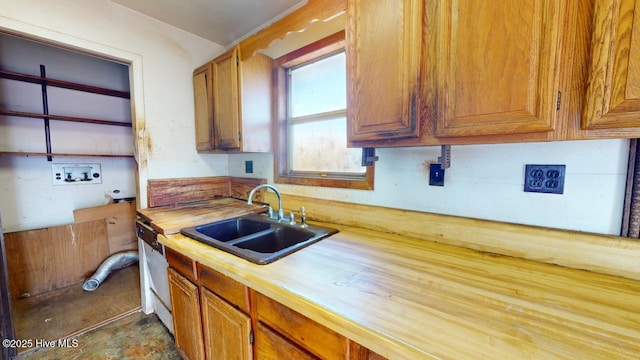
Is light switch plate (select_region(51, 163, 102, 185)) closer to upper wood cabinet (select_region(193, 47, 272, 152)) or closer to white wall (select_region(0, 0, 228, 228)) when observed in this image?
white wall (select_region(0, 0, 228, 228))

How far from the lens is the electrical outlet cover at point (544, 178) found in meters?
0.88

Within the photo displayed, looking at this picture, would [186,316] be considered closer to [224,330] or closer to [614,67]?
[224,330]

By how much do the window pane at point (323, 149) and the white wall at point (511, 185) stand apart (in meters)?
0.28

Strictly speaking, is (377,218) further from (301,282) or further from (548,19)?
(548,19)

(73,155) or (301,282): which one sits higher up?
(73,155)

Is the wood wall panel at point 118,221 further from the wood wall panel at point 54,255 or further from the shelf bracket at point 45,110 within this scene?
the shelf bracket at point 45,110

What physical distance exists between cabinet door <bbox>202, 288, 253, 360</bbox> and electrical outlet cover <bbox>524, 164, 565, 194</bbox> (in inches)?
48.6

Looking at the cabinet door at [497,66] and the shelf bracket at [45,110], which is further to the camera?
the shelf bracket at [45,110]

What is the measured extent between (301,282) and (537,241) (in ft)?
2.98

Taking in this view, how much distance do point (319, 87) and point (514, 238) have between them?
1484 millimetres

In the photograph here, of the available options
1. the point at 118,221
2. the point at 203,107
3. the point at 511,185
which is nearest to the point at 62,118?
the point at 118,221

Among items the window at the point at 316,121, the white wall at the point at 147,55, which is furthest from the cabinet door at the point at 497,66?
the white wall at the point at 147,55

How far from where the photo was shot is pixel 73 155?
236 centimetres

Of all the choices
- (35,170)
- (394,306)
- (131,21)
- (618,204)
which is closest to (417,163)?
(618,204)
